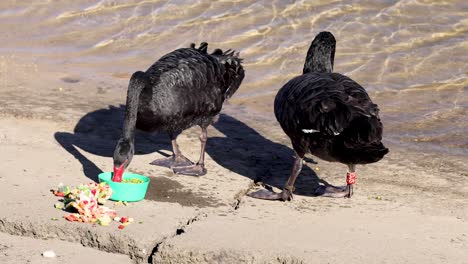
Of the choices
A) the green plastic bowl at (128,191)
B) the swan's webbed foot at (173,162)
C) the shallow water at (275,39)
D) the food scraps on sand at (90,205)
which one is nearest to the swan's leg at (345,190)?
the swan's webbed foot at (173,162)

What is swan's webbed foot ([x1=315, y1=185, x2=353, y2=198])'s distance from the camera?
7.64 meters

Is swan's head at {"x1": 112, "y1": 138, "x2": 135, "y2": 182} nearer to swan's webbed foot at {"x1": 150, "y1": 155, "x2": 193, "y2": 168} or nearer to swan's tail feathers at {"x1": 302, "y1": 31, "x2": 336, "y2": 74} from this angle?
swan's webbed foot at {"x1": 150, "y1": 155, "x2": 193, "y2": 168}

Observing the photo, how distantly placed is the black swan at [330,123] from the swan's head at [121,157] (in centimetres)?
116

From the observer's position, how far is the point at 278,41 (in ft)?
44.2

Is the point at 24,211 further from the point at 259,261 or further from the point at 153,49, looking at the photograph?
the point at 153,49

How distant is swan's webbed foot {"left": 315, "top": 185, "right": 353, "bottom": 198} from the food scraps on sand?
6.50 ft

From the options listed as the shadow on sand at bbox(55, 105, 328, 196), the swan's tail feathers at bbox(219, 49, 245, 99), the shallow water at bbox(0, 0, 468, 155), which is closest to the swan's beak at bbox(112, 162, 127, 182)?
the shadow on sand at bbox(55, 105, 328, 196)

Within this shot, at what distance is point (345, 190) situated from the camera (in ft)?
25.3

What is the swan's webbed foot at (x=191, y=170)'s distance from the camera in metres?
8.12

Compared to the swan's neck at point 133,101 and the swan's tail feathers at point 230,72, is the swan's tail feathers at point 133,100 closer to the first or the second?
the swan's neck at point 133,101

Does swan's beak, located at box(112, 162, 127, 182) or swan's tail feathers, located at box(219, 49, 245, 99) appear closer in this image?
swan's beak, located at box(112, 162, 127, 182)

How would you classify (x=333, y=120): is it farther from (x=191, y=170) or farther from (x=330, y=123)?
(x=191, y=170)

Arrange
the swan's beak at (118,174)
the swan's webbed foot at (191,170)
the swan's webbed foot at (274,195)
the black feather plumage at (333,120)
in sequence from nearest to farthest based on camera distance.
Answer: the black feather plumage at (333,120) → the swan's beak at (118,174) → the swan's webbed foot at (274,195) → the swan's webbed foot at (191,170)

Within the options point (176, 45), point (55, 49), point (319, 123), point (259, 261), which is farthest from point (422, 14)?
point (259, 261)
